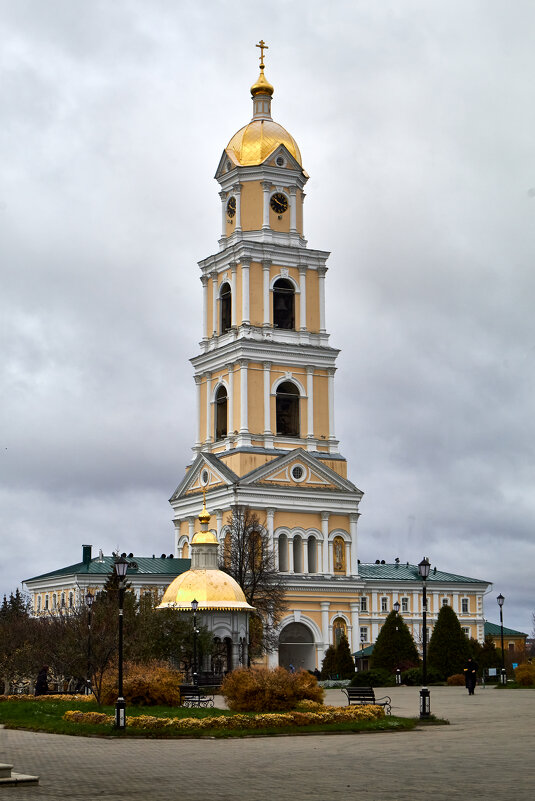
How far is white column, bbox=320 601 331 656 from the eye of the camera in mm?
74562

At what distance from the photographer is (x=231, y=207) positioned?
81.6 metres

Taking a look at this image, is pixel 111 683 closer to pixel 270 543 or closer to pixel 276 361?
pixel 270 543

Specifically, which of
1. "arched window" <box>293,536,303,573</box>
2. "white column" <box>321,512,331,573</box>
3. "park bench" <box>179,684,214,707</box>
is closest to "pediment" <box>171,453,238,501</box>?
"arched window" <box>293,536,303,573</box>

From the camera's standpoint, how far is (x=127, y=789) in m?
17.6

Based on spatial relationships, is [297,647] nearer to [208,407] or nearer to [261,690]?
[208,407]

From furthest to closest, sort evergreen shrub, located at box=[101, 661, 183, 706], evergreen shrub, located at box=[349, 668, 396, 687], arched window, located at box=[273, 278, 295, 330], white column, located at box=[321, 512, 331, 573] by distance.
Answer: arched window, located at box=[273, 278, 295, 330], white column, located at box=[321, 512, 331, 573], evergreen shrub, located at box=[349, 668, 396, 687], evergreen shrub, located at box=[101, 661, 183, 706]

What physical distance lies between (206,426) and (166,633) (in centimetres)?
2969

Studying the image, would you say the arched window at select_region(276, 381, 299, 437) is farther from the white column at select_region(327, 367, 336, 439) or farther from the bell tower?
the white column at select_region(327, 367, 336, 439)

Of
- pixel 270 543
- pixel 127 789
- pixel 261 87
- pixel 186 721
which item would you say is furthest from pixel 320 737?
pixel 261 87

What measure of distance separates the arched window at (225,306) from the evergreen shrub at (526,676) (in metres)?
35.3

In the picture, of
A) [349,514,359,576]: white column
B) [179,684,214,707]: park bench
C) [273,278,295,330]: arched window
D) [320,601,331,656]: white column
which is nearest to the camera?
[179,684,214,707]: park bench

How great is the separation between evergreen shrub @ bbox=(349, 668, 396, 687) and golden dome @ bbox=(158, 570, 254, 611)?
6413 mm

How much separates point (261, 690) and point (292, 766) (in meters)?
12.3

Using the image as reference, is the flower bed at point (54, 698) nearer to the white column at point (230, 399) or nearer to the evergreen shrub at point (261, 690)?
the evergreen shrub at point (261, 690)
